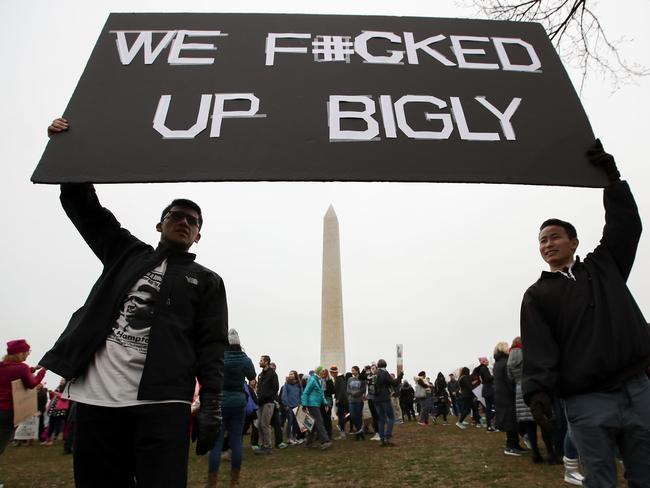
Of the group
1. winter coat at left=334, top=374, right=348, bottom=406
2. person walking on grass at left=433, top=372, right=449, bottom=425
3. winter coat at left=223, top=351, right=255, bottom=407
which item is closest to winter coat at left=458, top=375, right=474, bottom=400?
winter coat at left=334, top=374, right=348, bottom=406

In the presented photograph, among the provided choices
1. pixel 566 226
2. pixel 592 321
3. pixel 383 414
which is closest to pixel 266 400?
pixel 383 414

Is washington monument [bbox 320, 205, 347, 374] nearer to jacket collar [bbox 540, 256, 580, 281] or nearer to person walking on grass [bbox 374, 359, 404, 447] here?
person walking on grass [bbox 374, 359, 404, 447]

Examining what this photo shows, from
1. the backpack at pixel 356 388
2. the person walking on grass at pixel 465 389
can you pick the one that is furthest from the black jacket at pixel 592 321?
the person walking on grass at pixel 465 389

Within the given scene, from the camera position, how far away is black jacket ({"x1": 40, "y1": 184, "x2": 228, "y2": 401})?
2033 mm

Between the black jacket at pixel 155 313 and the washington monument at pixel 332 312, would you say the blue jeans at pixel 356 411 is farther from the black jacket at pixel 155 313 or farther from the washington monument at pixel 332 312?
the washington monument at pixel 332 312

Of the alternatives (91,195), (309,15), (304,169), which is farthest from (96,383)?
(309,15)

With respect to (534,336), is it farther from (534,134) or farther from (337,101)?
(337,101)

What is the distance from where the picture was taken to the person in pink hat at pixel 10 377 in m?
5.19

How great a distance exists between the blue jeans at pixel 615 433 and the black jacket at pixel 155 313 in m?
1.76

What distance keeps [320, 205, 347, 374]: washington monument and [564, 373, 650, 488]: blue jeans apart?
23.2m

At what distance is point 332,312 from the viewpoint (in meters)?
25.4

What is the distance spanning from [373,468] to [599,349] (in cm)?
554

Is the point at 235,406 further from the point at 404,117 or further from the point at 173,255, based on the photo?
the point at 404,117

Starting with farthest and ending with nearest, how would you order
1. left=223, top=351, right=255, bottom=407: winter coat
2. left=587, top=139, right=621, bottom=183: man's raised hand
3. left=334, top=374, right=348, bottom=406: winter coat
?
left=334, top=374, right=348, bottom=406: winter coat, left=223, top=351, right=255, bottom=407: winter coat, left=587, top=139, right=621, bottom=183: man's raised hand
